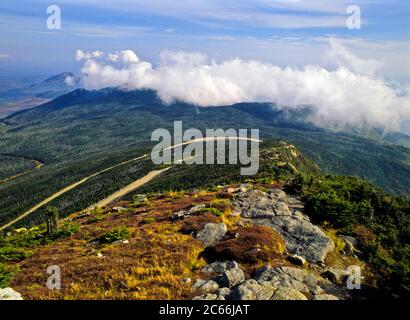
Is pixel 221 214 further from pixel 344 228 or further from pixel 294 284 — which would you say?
pixel 294 284

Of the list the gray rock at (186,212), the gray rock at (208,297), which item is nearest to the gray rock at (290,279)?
the gray rock at (208,297)

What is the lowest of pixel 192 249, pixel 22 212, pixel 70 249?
pixel 22 212

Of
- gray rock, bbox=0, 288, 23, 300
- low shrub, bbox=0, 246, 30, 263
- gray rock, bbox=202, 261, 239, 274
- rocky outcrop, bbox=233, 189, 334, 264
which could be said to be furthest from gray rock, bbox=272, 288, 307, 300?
low shrub, bbox=0, 246, 30, 263

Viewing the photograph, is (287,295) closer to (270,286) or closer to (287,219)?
(270,286)

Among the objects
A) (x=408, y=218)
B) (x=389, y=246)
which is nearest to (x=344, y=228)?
(x=389, y=246)

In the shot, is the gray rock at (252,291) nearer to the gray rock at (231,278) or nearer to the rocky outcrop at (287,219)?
the gray rock at (231,278)

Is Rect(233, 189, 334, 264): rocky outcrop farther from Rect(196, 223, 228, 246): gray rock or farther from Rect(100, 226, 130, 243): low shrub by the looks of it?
Rect(100, 226, 130, 243): low shrub

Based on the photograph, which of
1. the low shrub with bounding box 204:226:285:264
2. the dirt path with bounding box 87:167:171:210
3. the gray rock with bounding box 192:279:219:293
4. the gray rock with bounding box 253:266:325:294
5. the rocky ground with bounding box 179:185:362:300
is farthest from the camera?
the dirt path with bounding box 87:167:171:210
